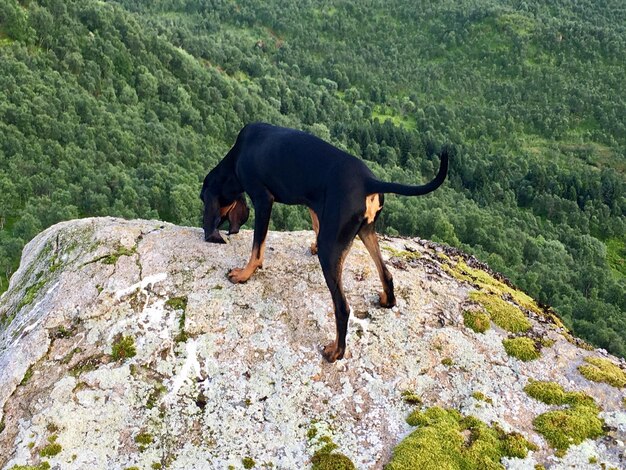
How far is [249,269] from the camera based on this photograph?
1116 centimetres

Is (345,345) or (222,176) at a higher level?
(222,176)

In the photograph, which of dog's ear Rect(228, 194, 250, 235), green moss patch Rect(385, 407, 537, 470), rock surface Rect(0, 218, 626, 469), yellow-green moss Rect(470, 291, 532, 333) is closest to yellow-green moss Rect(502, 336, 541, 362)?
rock surface Rect(0, 218, 626, 469)

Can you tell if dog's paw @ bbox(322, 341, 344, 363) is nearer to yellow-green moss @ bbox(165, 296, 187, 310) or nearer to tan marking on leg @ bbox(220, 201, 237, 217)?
yellow-green moss @ bbox(165, 296, 187, 310)

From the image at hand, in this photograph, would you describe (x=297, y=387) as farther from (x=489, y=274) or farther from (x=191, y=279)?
(x=489, y=274)

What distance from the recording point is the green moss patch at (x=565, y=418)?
27.8 ft

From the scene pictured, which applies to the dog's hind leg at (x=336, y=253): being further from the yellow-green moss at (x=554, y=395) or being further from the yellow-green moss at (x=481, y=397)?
the yellow-green moss at (x=554, y=395)

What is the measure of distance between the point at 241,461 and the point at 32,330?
4.53 meters

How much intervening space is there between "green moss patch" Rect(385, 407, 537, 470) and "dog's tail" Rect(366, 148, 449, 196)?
3.43 m

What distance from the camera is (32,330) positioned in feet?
32.7

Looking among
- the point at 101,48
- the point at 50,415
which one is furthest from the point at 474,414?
the point at 101,48

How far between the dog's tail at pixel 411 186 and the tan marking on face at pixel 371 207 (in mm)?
160

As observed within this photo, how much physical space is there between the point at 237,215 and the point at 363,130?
139840 mm

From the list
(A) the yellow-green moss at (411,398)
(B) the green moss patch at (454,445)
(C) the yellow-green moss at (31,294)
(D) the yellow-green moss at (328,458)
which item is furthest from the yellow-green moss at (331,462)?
(C) the yellow-green moss at (31,294)

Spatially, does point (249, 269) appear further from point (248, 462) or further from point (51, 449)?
point (51, 449)
